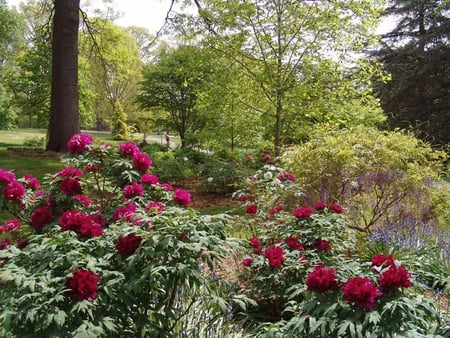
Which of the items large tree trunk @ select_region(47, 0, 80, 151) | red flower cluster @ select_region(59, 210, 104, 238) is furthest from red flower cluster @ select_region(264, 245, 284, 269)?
large tree trunk @ select_region(47, 0, 80, 151)

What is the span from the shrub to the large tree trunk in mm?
5461

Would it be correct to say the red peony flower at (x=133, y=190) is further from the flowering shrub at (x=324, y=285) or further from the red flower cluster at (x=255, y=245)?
the red flower cluster at (x=255, y=245)

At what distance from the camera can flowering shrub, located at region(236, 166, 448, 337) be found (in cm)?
169

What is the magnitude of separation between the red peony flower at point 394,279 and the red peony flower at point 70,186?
5.68 feet

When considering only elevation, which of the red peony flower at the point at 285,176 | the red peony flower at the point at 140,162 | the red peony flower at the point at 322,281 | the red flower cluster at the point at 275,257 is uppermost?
the red peony flower at the point at 140,162

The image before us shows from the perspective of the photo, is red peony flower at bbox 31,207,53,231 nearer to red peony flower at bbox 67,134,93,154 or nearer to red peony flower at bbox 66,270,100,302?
red peony flower at bbox 67,134,93,154

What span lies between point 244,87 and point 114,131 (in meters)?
20.9

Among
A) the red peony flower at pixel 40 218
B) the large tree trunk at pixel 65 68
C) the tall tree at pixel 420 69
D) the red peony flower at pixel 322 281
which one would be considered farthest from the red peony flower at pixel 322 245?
the tall tree at pixel 420 69

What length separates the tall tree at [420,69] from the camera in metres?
17.7

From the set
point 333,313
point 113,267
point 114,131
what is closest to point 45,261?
point 113,267

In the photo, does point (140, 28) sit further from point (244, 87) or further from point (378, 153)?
point (378, 153)

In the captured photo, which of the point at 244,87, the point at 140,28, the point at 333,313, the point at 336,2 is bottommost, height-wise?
the point at 333,313

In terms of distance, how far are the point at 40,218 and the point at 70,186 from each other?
25 centimetres

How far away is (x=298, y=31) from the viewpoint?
6.86 meters
